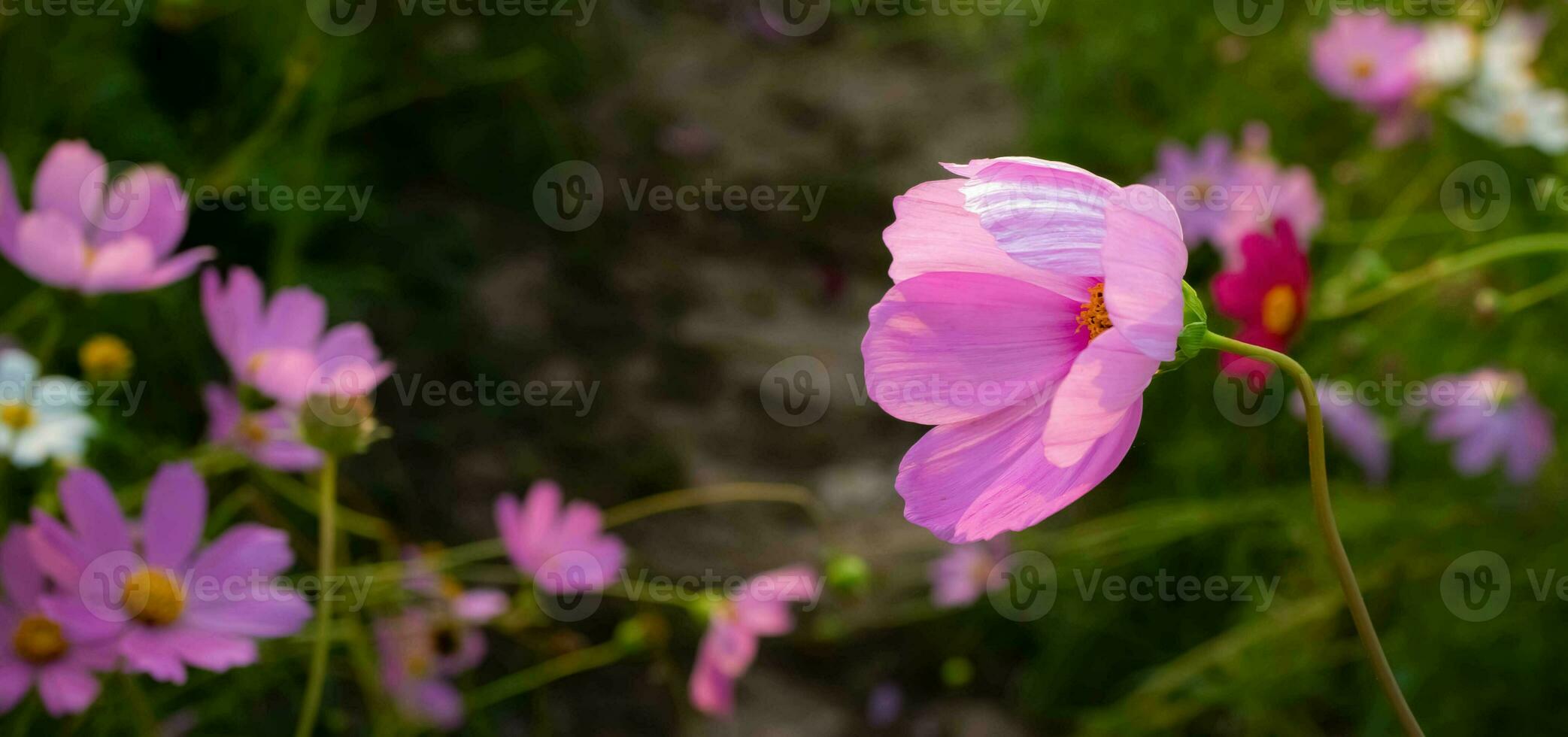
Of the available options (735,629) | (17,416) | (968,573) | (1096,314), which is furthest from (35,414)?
(968,573)

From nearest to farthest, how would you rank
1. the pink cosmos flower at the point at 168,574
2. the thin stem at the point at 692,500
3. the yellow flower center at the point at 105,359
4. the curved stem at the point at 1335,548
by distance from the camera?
the curved stem at the point at 1335,548, the pink cosmos flower at the point at 168,574, the yellow flower center at the point at 105,359, the thin stem at the point at 692,500

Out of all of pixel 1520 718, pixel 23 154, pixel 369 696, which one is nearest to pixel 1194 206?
pixel 1520 718

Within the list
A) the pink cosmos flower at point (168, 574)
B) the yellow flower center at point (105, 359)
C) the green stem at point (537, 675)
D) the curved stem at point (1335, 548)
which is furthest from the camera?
the green stem at point (537, 675)

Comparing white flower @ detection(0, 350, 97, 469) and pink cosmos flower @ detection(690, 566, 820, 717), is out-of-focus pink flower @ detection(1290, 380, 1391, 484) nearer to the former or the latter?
pink cosmos flower @ detection(690, 566, 820, 717)

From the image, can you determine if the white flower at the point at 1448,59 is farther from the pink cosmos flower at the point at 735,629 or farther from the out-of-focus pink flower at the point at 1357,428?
the pink cosmos flower at the point at 735,629

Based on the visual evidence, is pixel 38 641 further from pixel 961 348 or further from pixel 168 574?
pixel 961 348

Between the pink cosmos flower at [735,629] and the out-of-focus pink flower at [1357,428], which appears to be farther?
the out-of-focus pink flower at [1357,428]

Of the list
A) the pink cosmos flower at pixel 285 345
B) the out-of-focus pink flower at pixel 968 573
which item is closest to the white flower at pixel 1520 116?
the out-of-focus pink flower at pixel 968 573
